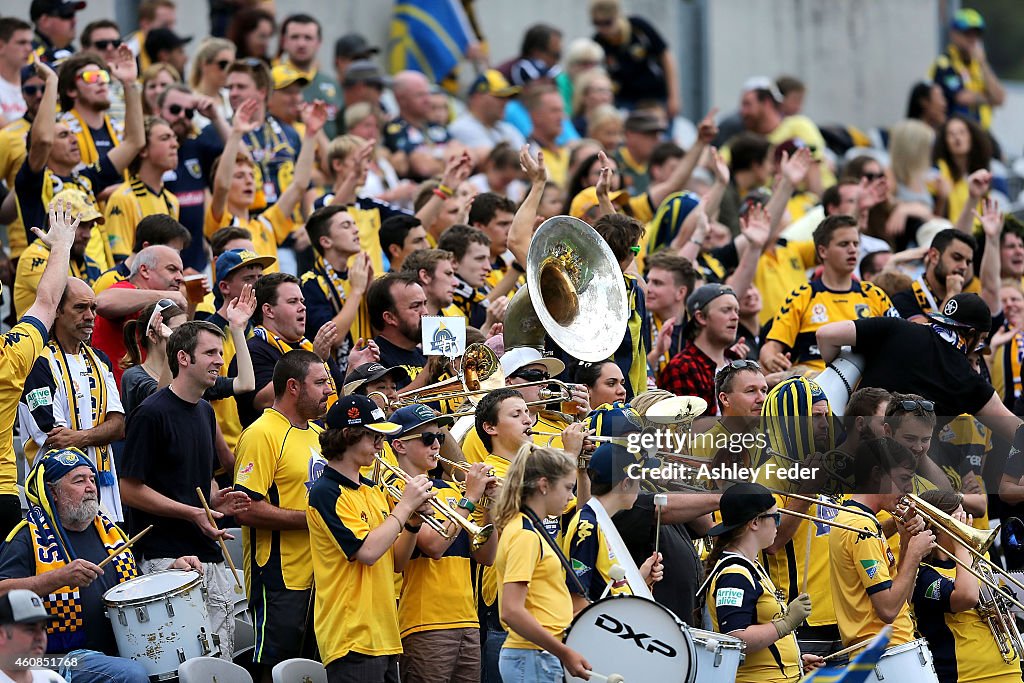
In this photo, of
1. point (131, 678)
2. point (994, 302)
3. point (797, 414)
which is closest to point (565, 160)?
point (994, 302)

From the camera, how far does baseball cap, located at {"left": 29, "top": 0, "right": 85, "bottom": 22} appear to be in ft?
42.1

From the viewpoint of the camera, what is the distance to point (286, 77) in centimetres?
1356

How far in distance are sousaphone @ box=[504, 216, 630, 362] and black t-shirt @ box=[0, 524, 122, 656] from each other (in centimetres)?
260

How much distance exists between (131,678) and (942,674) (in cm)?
390

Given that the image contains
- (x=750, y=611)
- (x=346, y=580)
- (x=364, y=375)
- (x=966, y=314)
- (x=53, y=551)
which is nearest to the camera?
(x=750, y=611)

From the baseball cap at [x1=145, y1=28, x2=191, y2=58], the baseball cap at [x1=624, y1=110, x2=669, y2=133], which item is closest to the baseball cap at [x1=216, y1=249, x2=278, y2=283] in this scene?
the baseball cap at [x1=145, y1=28, x2=191, y2=58]

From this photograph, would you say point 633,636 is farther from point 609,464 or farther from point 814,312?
point 814,312

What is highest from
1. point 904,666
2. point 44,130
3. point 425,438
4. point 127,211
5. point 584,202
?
point 44,130

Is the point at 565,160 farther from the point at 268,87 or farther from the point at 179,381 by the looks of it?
the point at 179,381

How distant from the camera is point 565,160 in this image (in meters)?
15.4

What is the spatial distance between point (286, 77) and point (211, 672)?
272 inches

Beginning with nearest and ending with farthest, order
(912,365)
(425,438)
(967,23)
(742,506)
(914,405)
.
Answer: (742,506)
(425,438)
(914,405)
(912,365)
(967,23)

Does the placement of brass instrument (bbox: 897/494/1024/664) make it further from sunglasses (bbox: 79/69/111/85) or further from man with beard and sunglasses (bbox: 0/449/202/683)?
sunglasses (bbox: 79/69/111/85)

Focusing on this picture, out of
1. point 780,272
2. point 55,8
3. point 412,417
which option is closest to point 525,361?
point 412,417
